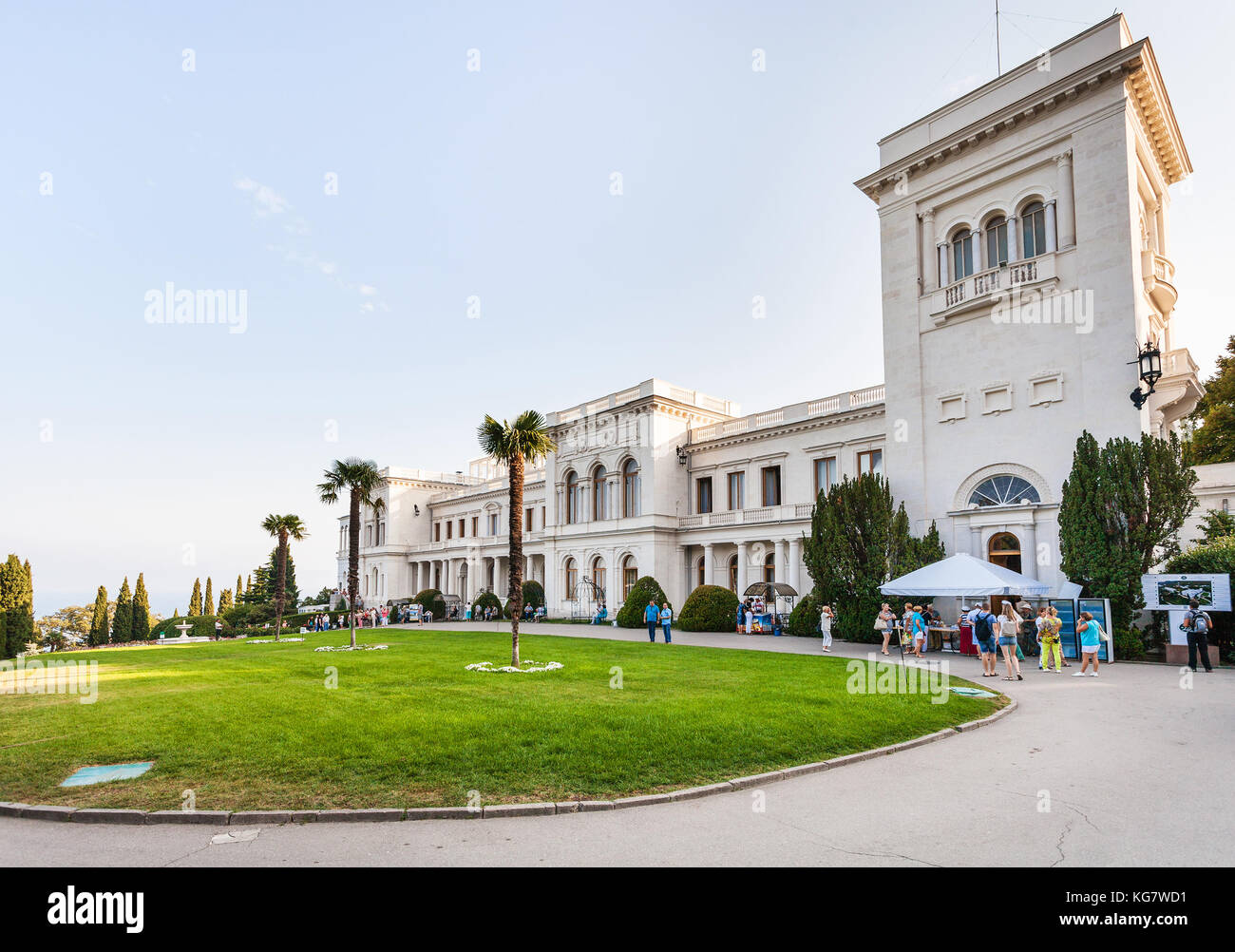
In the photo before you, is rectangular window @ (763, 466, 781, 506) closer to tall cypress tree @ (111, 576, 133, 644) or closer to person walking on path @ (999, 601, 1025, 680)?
person walking on path @ (999, 601, 1025, 680)

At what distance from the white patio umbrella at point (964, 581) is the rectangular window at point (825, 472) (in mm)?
15600

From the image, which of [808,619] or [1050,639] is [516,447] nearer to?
[1050,639]

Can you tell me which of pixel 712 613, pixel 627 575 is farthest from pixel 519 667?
pixel 627 575

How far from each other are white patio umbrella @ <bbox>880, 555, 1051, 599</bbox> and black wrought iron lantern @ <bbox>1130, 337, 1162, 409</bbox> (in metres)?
6.55

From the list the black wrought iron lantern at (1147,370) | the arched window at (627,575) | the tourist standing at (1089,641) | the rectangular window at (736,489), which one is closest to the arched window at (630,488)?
the arched window at (627,575)

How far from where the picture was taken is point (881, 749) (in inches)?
360

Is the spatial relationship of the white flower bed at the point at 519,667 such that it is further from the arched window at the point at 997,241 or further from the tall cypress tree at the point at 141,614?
the tall cypress tree at the point at 141,614

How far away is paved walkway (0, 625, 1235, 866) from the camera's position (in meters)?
5.73

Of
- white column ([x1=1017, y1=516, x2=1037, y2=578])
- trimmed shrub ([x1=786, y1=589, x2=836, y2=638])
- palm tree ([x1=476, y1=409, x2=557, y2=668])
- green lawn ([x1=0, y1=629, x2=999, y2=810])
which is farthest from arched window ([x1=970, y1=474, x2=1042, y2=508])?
palm tree ([x1=476, y1=409, x2=557, y2=668])

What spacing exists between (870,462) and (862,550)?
33.9ft

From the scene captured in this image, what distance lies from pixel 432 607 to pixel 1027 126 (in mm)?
46950

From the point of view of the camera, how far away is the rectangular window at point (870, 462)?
34.5 metres

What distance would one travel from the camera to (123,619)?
2133 inches
